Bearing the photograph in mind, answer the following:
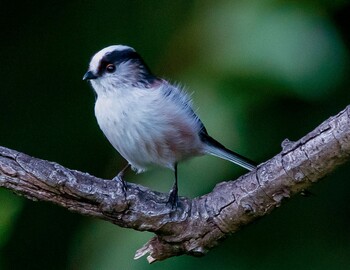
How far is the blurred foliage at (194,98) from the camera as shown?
236 centimetres

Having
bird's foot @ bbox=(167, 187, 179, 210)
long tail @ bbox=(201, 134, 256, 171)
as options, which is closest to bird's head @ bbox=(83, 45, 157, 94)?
long tail @ bbox=(201, 134, 256, 171)

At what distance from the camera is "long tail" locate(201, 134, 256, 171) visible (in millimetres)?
2445

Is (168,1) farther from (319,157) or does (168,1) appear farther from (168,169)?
(319,157)

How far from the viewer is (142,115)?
8.33 ft

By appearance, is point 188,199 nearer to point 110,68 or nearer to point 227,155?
point 227,155

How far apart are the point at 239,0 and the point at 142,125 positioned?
1.21ft

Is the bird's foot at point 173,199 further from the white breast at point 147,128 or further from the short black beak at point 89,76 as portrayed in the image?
the short black beak at point 89,76

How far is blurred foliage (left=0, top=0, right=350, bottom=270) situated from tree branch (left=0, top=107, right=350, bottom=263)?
16 centimetres

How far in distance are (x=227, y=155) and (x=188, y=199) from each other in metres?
0.17

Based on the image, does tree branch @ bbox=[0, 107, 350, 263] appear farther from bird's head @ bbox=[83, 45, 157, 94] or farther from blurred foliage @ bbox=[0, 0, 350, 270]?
bird's head @ bbox=[83, 45, 157, 94]

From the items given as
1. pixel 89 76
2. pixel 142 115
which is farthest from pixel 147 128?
pixel 89 76

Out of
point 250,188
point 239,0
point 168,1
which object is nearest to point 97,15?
point 168,1

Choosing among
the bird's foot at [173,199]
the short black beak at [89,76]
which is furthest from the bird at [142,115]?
the bird's foot at [173,199]

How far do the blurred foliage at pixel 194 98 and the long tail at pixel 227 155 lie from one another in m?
0.02
